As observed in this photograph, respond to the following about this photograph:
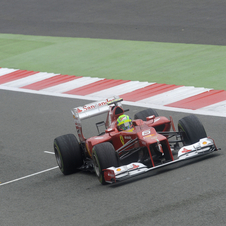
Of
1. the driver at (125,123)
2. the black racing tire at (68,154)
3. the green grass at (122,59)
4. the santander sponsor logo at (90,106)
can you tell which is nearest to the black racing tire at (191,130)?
the driver at (125,123)

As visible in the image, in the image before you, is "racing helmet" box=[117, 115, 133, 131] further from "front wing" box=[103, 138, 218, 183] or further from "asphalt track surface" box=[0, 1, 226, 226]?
"asphalt track surface" box=[0, 1, 226, 226]

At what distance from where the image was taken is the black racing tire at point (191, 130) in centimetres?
948

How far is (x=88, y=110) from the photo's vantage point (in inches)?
415

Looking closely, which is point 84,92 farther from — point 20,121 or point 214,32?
point 214,32

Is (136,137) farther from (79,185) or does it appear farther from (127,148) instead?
(79,185)

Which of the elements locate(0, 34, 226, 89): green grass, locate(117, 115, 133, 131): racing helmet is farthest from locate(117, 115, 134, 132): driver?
locate(0, 34, 226, 89): green grass

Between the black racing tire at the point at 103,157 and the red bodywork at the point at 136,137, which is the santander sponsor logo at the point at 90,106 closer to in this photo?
the red bodywork at the point at 136,137

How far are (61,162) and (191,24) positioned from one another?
14.9 metres

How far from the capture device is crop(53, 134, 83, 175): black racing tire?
9.62m

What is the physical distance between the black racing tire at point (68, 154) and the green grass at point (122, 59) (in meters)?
6.32

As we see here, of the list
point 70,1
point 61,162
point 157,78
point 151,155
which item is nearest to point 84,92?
point 157,78

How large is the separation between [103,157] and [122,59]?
37.1 feet

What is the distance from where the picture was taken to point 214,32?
21.2m

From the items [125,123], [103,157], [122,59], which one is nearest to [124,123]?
[125,123]
